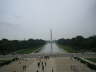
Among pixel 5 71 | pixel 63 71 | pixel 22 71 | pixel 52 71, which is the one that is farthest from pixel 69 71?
pixel 5 71

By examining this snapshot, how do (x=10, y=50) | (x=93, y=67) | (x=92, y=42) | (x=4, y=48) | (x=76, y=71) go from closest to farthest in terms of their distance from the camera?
(x=76, y=71) → (x=93, y=67) → (x=4, y=48) → (x=10, y=50) → (x=92, y=42)

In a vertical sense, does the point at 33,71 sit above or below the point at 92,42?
below

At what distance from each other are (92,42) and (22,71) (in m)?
37.7

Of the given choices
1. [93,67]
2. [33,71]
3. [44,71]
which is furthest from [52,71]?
[93,67]

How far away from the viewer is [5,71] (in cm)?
1825

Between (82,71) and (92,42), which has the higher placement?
(92,42)

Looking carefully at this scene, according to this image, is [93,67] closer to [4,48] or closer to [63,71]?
[63,71]

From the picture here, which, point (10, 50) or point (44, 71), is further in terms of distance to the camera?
point (10, 50)

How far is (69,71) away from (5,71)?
7.94 meters

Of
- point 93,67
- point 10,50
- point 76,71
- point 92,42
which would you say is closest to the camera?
point 76,71

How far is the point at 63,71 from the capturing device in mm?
17641

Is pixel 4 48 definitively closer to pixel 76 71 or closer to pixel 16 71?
pixel 16 71

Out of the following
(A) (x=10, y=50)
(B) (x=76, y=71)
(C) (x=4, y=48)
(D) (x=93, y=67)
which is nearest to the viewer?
(B) (x=76, y=71)

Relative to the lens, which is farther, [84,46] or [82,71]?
[84,46]
